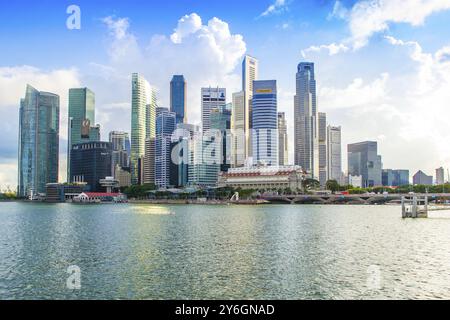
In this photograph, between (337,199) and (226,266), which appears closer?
(226,266)

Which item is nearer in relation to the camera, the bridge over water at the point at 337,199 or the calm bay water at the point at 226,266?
the calm bay water at the point at 226,266

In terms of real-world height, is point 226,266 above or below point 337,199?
above

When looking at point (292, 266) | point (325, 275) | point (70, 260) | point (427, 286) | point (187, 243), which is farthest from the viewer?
point (187, 243)

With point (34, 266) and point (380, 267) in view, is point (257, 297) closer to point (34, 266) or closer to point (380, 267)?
point (380, 267)

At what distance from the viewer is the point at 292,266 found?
3156cm

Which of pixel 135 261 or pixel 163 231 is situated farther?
pixel 163 231

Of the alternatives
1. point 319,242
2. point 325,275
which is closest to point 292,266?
point 325,275

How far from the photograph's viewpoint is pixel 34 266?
104ft

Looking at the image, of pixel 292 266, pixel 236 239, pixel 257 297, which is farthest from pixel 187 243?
pixel 257 297

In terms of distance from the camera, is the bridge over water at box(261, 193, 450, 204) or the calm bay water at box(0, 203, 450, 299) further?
the bridge over water at box(261, 193, 450, 204)

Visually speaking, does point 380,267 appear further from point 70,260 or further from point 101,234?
point 101,234

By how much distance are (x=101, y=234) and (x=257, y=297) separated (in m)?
32.9
